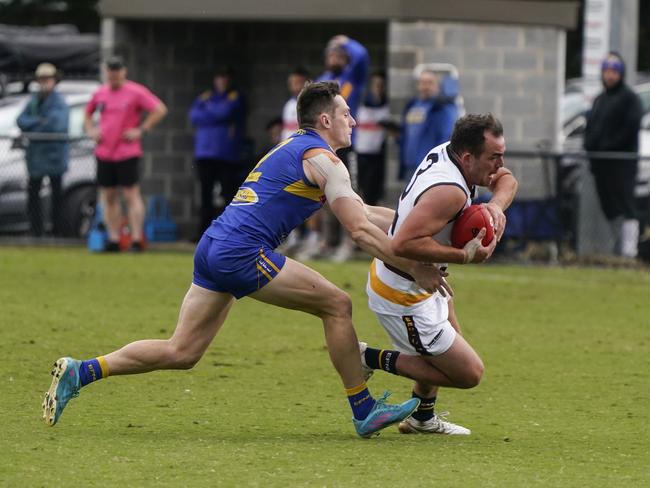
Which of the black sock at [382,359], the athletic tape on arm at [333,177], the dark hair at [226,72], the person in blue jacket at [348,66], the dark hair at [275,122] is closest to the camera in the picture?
the athletic tape on arm at [333,177]

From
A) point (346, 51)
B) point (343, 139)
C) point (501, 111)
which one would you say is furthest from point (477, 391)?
point (501, 111)

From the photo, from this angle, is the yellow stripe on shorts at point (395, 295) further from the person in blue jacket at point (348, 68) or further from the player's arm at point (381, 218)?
the person in blue jacket at point (348, 68)

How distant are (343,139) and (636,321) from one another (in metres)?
5.67

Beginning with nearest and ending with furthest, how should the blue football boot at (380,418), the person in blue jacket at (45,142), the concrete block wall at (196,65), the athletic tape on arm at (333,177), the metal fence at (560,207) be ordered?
1. the athletic tape on arm at (333,177)
2. the blue football boot at (380,418)
3. the metal fence at (560,207)
4. the person in blue jacket at (45,142)
5. the concrete block wall at (196,65)

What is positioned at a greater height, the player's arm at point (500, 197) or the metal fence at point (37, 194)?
the player's arm at point (500, 197)

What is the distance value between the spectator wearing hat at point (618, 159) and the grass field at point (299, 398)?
4.22 feet

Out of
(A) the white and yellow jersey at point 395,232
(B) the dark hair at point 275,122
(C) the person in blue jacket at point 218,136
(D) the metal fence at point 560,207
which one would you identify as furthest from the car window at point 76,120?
(A) the white and yellow jersey at point 395,232

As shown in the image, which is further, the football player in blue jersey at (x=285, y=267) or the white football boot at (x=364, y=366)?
the white football boot at (x=364, y=366)

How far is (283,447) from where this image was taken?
7234 mm

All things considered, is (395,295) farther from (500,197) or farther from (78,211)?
(78,211)

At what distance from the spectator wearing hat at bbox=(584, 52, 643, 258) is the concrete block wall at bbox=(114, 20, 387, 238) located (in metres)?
3.68

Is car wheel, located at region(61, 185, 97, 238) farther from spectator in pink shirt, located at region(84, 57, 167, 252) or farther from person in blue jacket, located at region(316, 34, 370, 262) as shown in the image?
person in blue jacket, located at region(316, 34, 370, 262)

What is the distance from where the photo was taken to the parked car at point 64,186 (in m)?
17.6

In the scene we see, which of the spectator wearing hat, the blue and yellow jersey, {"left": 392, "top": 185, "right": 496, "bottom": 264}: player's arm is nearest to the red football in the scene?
{"left": 392, "top": 185, "right": 496, "bottom": 264}: player's arm
